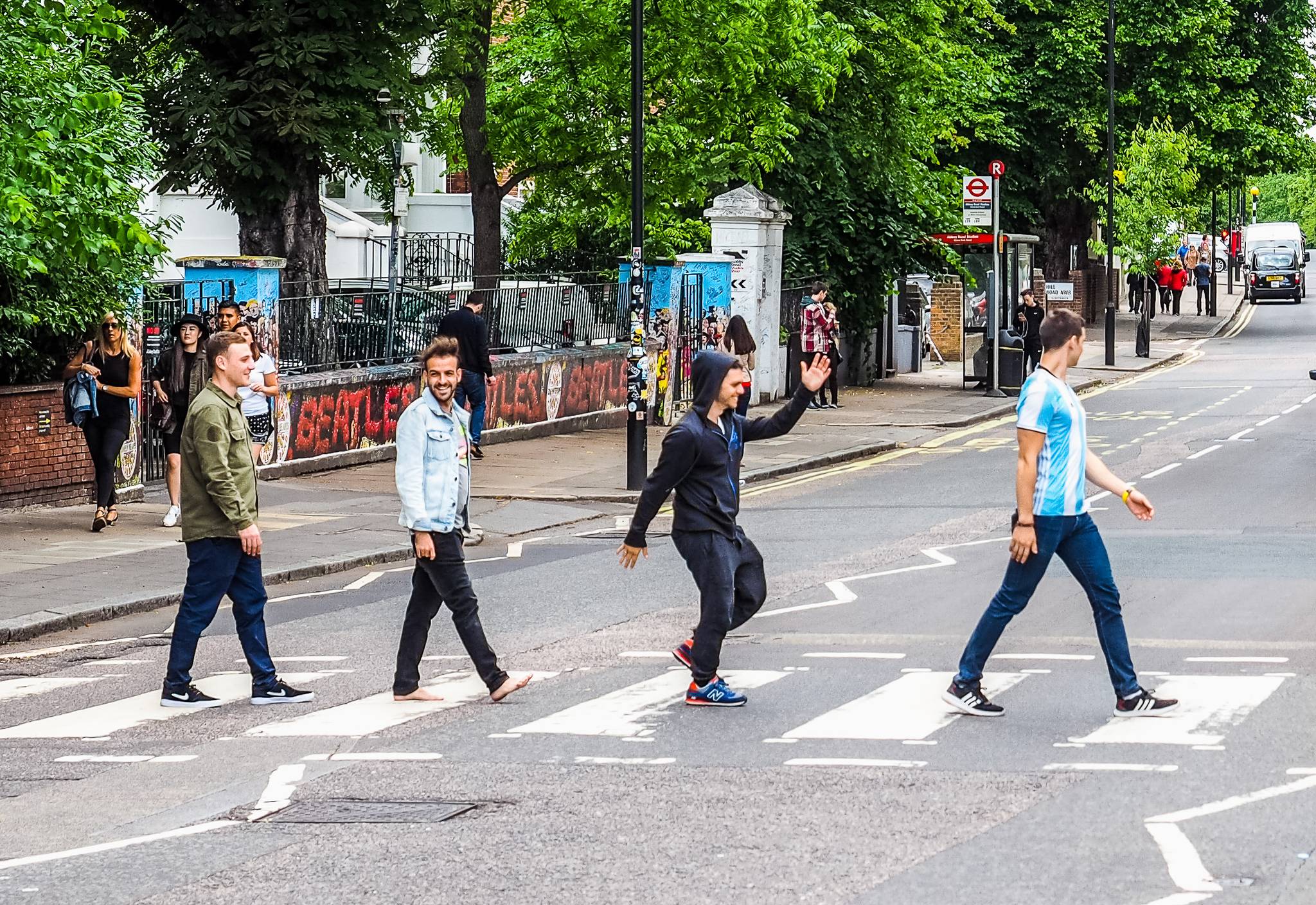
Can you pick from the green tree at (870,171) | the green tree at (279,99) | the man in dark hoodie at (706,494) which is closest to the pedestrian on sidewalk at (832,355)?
the green tree at (870,171)

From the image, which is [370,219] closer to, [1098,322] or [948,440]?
[948,440]

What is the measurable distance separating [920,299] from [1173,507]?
22233 mm

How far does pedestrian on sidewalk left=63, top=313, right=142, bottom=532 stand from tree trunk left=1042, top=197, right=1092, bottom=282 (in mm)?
41830

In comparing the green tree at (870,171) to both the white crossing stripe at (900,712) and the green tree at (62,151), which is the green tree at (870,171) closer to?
the green tree at (62,151)

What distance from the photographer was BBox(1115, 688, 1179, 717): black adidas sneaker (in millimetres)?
8492

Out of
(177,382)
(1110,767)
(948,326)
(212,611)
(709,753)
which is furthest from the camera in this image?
(948,326)

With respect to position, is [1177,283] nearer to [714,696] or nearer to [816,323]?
[816,323]

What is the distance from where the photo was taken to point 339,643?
36.4 feet

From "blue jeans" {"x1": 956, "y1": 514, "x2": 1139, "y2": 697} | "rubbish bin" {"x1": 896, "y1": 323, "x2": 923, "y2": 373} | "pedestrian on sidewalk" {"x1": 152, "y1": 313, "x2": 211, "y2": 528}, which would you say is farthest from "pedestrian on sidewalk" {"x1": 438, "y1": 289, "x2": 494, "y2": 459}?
"rubbish bin" {"x1": 896, "y1": 323, "x2": 923, "y2": 373}

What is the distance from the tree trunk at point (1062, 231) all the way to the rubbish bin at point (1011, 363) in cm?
2241

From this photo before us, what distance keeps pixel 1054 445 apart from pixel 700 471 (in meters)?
1.68

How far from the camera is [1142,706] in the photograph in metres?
8.49

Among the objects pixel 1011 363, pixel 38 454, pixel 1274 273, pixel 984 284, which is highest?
pixel 1274 273

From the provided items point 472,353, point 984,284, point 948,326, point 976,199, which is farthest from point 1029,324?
point 472,353
